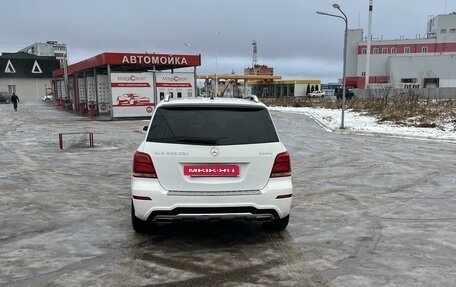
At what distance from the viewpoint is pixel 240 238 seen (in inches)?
233

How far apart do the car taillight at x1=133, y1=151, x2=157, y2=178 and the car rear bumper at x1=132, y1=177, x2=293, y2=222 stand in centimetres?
7

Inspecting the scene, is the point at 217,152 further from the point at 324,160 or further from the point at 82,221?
the point at 324,160

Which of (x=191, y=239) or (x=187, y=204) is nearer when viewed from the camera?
(x=187, y=204)

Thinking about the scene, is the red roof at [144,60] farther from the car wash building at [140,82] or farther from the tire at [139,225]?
the tire at [139,225]

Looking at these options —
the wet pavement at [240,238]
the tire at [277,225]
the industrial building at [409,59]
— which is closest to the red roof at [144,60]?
the wet pavement at [240,238]

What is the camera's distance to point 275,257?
5215 mm

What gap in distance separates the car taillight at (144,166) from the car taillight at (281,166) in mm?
1355

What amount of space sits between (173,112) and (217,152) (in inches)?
31.1

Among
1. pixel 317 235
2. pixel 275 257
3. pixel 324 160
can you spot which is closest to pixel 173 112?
pixel 275 257

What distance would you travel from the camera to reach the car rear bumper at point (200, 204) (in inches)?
200

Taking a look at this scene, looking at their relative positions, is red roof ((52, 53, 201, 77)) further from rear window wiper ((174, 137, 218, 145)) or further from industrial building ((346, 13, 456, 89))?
industrial building ((346, 13, 456, 89))

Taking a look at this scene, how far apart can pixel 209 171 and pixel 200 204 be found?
1.22 feet

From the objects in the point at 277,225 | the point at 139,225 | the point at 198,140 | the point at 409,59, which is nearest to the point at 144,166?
the point at 198,140

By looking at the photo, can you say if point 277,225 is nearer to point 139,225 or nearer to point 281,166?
point 281,166
